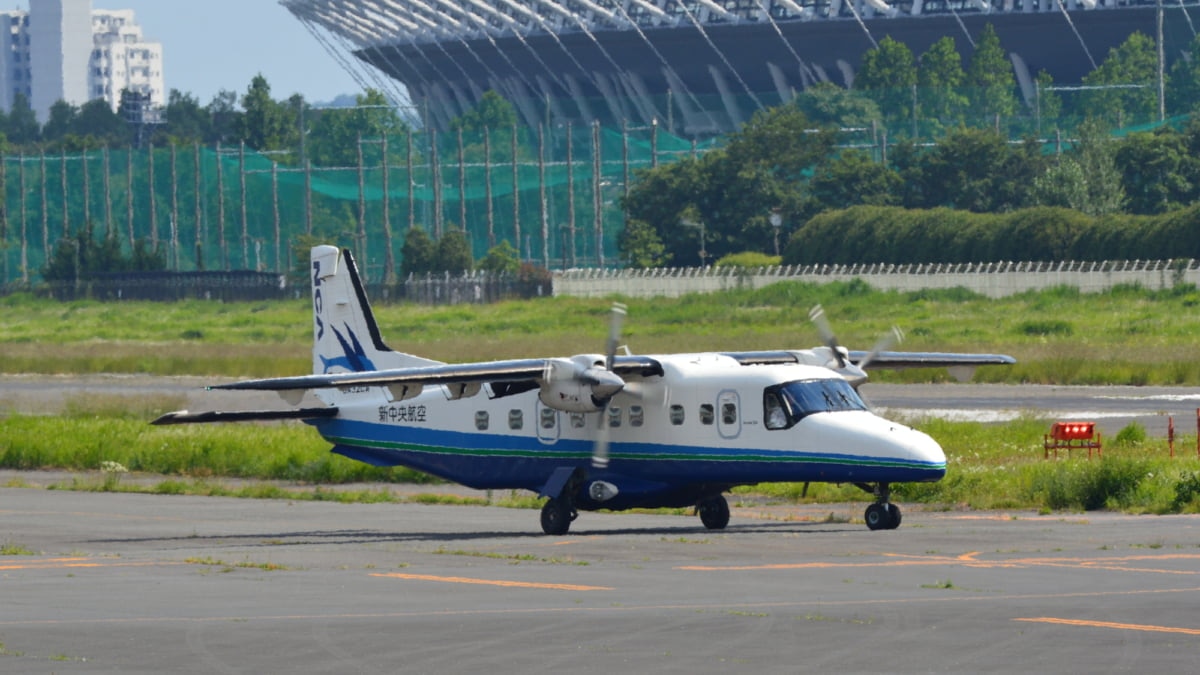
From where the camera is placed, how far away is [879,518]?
26188 mm

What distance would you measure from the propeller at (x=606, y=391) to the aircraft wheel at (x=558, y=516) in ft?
2.42

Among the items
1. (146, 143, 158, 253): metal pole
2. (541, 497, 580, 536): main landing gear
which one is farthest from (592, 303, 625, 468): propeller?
(146, 143, 158, 253): metal pole

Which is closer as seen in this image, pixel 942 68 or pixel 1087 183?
pixel 1087 183

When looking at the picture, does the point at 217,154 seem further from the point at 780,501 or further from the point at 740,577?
the point at 740,577

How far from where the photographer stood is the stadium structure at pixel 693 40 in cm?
15612

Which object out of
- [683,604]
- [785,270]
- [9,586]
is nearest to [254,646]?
[683,604]

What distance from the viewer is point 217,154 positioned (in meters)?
140

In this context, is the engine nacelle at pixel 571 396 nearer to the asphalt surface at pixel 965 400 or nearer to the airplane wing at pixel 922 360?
the airplane wing at pixel 922 360

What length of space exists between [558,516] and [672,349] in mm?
44929

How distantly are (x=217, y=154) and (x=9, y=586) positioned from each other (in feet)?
399

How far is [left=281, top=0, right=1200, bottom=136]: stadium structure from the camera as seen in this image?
15612 centimetres

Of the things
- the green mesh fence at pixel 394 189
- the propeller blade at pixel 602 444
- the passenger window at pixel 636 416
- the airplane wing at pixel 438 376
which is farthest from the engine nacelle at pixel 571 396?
the green mesh fence at pixel 394 189

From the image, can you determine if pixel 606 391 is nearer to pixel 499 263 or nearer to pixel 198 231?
pixel 499 263

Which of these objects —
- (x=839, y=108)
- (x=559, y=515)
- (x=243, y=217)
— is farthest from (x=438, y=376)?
(x=839, y=108)
